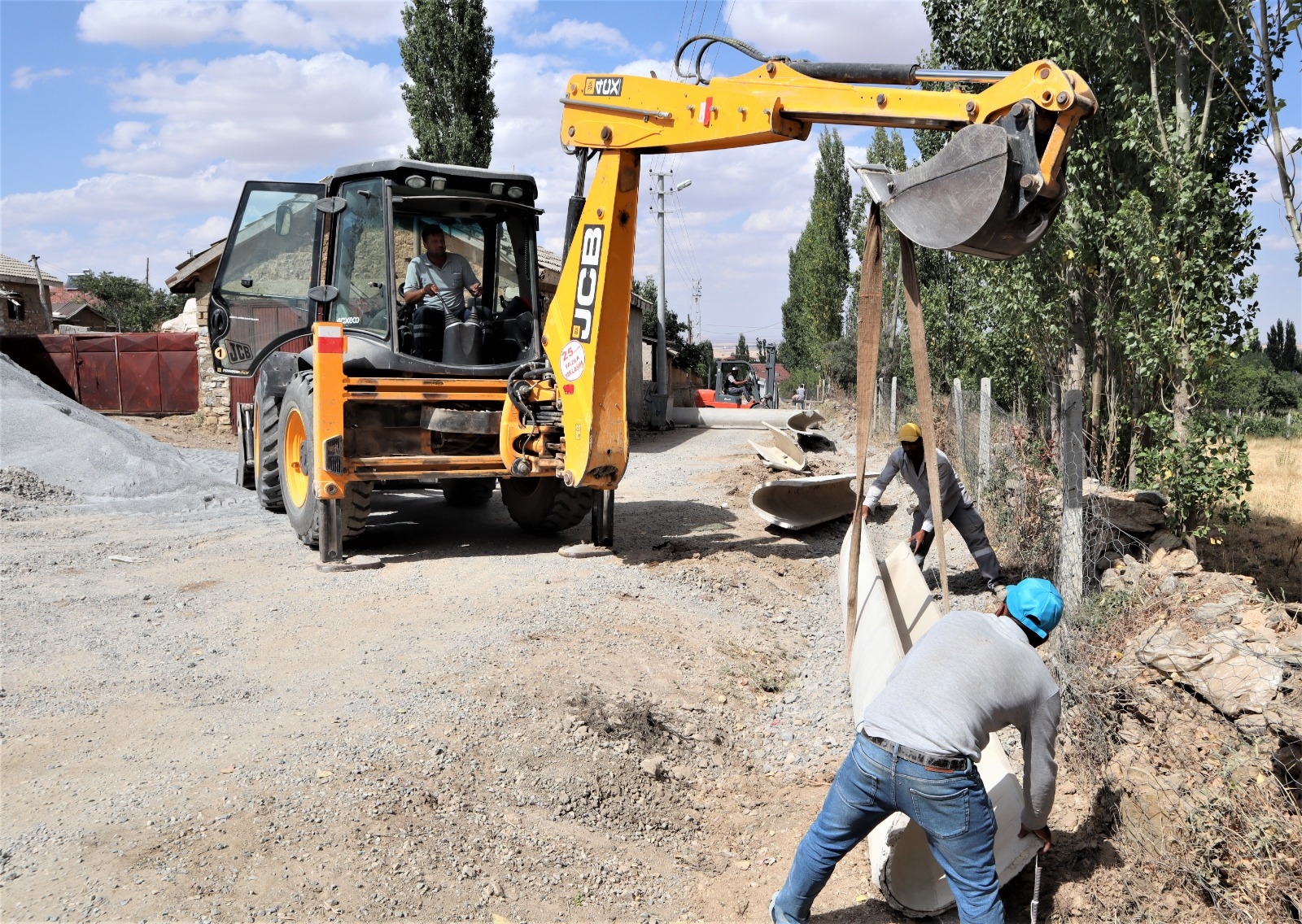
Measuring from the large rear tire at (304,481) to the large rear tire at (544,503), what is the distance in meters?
1.31

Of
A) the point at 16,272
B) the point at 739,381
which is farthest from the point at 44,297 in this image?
the point at 739,381

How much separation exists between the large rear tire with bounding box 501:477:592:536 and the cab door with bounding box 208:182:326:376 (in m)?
2.48

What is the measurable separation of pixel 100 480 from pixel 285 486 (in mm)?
3990

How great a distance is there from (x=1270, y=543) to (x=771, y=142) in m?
7.11

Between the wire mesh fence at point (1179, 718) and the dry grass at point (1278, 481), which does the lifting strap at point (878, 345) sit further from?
the dry grass at point (1278, 481)

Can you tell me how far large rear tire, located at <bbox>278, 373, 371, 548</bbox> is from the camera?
8.11 metres

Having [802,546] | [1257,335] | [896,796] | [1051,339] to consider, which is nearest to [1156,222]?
Answer: [1257,335]

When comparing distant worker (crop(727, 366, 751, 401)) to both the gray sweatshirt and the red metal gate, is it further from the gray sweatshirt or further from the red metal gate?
the gray sweatshirt

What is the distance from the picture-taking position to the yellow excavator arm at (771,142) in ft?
14.0

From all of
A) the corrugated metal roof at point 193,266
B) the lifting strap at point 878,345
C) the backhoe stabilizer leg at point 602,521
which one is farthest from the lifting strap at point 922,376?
the corrugated metal roof at point 193,266

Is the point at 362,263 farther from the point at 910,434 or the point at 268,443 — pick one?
the point at 910,434

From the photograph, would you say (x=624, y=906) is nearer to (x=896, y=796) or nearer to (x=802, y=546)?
(x=896, y=796)

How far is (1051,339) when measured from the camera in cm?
1060

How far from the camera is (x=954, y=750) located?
317 centimetres
